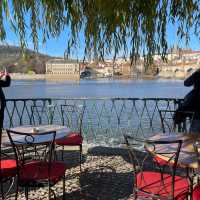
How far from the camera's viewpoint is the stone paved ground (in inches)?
161

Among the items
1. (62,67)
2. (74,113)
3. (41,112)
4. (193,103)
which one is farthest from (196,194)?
(62,67)

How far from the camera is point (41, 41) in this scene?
308 centimetres

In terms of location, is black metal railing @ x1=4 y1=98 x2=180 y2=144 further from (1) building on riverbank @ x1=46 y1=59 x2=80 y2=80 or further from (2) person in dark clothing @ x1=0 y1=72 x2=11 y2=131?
(2) person in dark clothing @ x1=0 y1=72 x2=11 y2=131

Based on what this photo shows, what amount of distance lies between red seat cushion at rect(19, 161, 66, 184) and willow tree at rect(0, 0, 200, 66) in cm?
115

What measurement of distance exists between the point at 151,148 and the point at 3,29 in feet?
5.19

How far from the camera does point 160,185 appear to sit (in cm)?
281

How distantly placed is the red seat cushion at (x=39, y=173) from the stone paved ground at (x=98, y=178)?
70 cm

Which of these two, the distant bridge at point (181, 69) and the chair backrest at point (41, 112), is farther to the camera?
the chair backrest at point (41, 112)

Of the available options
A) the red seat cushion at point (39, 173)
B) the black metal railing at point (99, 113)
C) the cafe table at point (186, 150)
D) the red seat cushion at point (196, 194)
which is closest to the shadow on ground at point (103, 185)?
the red seat cushion at point (39, 173)

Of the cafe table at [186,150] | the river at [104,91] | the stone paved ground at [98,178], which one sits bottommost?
the river at [104,91]

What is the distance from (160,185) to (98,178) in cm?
201

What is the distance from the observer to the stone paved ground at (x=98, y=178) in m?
4.08

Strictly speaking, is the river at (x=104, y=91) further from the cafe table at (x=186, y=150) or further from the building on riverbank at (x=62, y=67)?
the cafe table at (x=186, y=150)

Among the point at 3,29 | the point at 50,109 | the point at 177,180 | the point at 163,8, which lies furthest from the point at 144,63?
the point at 50,109
